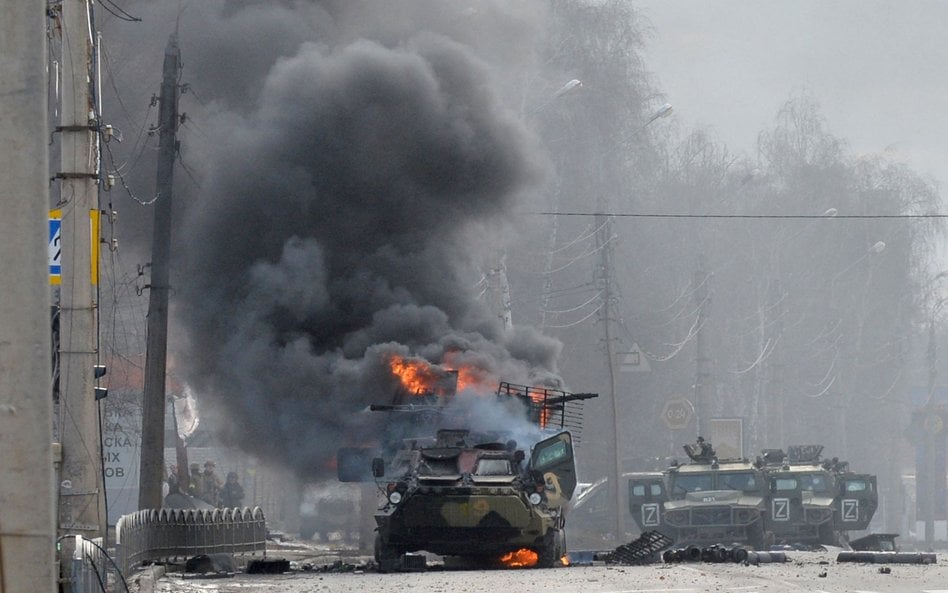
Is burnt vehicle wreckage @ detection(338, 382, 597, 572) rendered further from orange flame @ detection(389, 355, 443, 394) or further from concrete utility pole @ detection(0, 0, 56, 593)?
concrete utility pole @ detection(0, 0, 56, 593)

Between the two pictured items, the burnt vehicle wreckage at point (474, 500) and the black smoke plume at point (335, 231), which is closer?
the burnt vehicle wreckage at point (474, 500)

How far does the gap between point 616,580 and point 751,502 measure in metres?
13.2

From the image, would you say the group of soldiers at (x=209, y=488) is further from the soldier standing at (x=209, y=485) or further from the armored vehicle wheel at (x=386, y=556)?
the armored vehicle wheel at (x=386, y=556)

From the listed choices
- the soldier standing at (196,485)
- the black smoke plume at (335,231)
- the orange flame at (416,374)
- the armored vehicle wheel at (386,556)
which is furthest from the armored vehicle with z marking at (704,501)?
the armored vehicle wheel at (386,556)

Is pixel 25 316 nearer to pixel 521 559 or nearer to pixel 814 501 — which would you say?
pixel 521 559

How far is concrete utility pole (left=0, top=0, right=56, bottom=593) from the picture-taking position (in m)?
6.21

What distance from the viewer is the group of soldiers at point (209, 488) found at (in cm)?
3422

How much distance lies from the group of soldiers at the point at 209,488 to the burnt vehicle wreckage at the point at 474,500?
15.9 m

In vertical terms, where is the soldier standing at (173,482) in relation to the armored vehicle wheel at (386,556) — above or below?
above

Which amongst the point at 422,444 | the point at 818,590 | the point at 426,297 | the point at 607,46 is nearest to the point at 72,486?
the point at 422,444

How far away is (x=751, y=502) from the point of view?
89.8 feet

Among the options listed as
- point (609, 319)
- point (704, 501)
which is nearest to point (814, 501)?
point (704, 501)

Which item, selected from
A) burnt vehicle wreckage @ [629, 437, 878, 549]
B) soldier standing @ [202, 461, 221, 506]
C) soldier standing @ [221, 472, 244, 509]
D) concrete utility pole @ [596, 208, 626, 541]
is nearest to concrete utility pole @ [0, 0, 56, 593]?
burnt vehicle wreckage @ [629, 437, 878, 549]

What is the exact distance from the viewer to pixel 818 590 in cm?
1311
